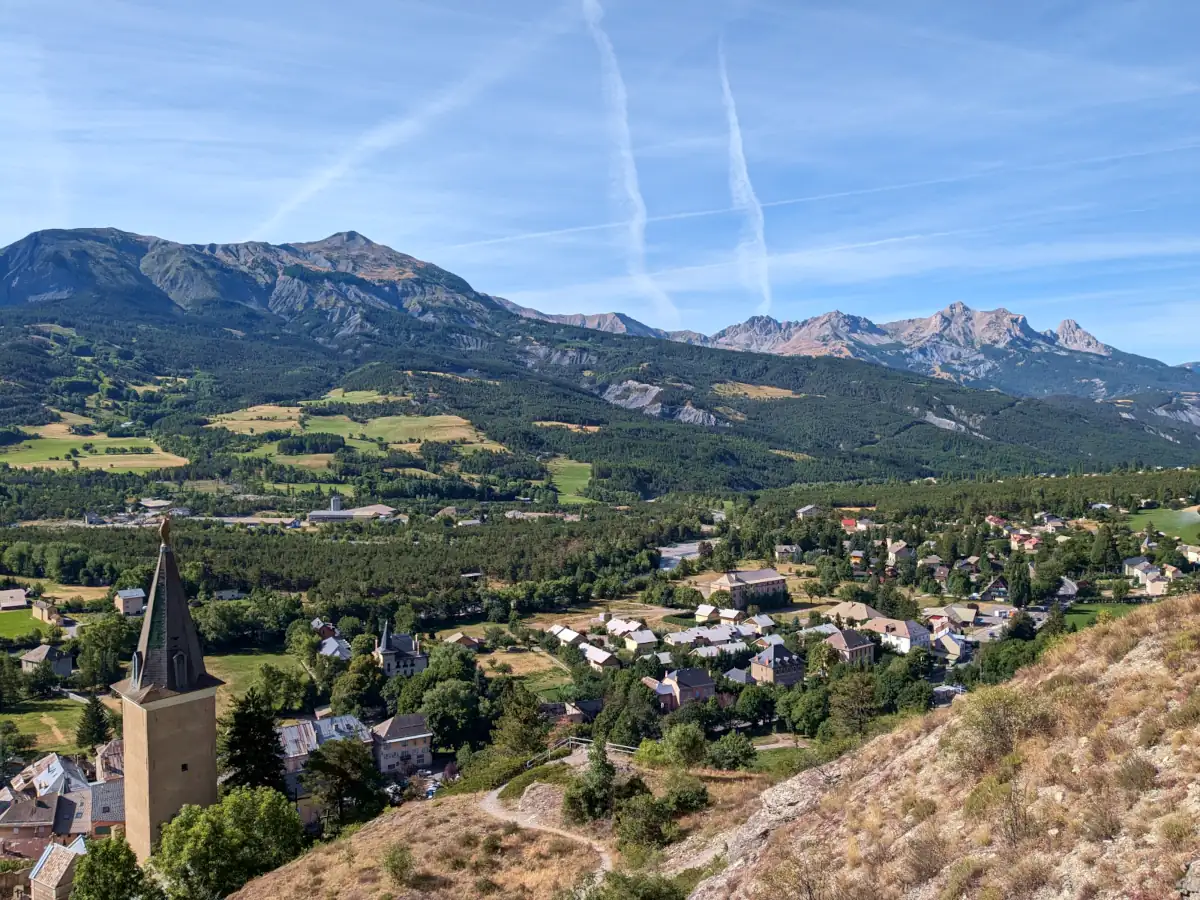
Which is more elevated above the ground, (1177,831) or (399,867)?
(1177,831)

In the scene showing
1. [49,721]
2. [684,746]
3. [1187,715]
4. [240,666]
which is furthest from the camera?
[240,666]

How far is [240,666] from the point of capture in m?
62.1

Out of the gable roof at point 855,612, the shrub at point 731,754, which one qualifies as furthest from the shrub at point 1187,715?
the gable roof at point 855,612

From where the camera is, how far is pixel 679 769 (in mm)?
21422

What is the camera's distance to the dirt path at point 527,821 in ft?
59.4

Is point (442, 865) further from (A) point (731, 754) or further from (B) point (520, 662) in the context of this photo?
(B) point (520, 662)

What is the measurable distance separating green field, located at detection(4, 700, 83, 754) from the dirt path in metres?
36.7

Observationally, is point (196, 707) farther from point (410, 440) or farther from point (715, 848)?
point (410, 440)

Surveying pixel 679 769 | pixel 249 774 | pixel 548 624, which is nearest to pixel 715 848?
pixel 679 769

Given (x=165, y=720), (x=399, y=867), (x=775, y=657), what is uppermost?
(x=165, y=720)

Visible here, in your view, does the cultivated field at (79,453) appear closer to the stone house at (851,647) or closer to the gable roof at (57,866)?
the stone house at (851,647)

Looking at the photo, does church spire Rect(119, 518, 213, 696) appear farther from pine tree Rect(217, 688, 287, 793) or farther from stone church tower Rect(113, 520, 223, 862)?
pine tree Rect(217, 688, 287, 793)

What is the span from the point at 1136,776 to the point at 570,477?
548 feet

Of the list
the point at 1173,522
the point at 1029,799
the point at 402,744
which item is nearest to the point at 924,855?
the point at 1029,799
